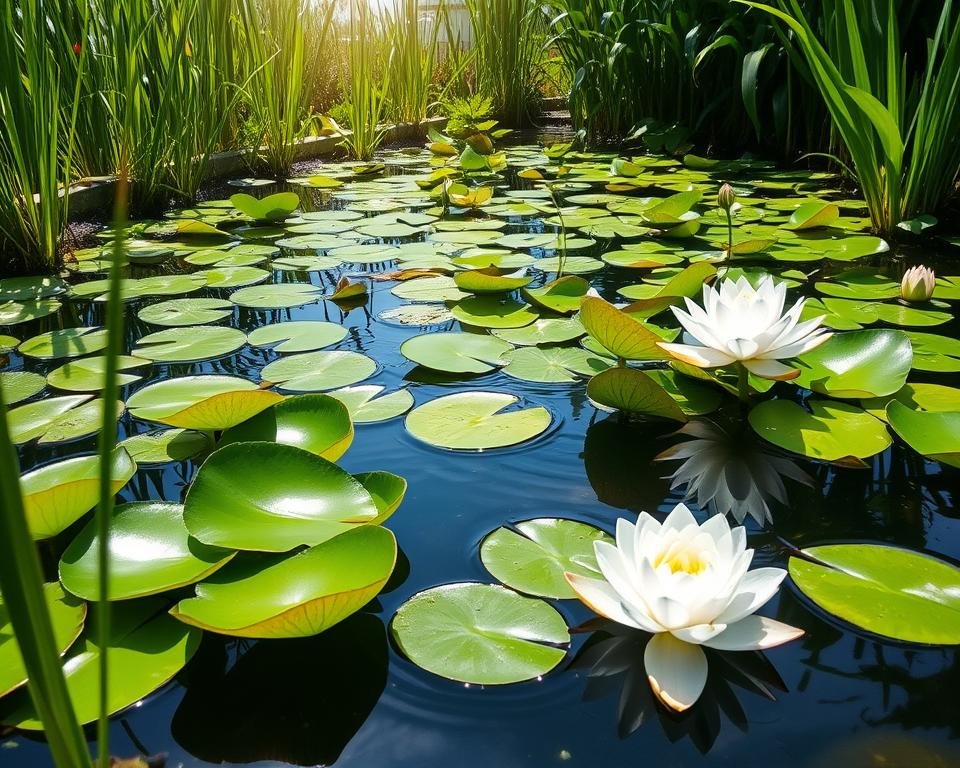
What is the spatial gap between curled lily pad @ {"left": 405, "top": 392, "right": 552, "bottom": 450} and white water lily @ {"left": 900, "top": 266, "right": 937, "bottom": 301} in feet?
2.93

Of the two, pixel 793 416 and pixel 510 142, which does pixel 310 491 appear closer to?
pixel 793 416

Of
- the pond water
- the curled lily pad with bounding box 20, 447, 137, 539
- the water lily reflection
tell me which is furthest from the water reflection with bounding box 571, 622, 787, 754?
the curled lily pad with bounding box 20, 447, 137, 539

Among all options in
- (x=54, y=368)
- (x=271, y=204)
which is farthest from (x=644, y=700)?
(x=271, y=204)

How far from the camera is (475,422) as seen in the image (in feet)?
3.27

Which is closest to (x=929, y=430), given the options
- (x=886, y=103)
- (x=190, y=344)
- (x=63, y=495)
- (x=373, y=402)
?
(x=373, y=402)

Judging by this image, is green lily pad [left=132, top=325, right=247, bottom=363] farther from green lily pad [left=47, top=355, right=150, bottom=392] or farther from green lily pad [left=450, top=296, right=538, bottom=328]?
green lily pad [left=450, top=296, right=538, bottom=328]

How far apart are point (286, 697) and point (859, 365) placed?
0.92 meters

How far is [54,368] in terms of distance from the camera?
1.24 meters

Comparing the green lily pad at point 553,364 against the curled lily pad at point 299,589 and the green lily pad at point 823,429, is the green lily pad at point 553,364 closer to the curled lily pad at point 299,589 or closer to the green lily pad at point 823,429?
the green lily pad at point 823,429

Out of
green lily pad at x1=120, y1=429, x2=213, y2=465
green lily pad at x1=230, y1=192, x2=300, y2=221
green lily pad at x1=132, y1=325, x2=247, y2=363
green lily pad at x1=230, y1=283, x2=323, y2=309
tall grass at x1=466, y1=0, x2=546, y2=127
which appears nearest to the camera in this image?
green lily pad at x1=120, y1=429, x2=213, y2=465

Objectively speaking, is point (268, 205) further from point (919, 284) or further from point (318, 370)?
point (919, 284)

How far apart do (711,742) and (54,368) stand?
1.21 m

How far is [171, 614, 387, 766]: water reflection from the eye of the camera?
52 cm

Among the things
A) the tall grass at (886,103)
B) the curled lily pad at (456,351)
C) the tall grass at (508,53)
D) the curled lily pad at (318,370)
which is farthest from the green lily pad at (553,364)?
the tall grass at (508,53)
